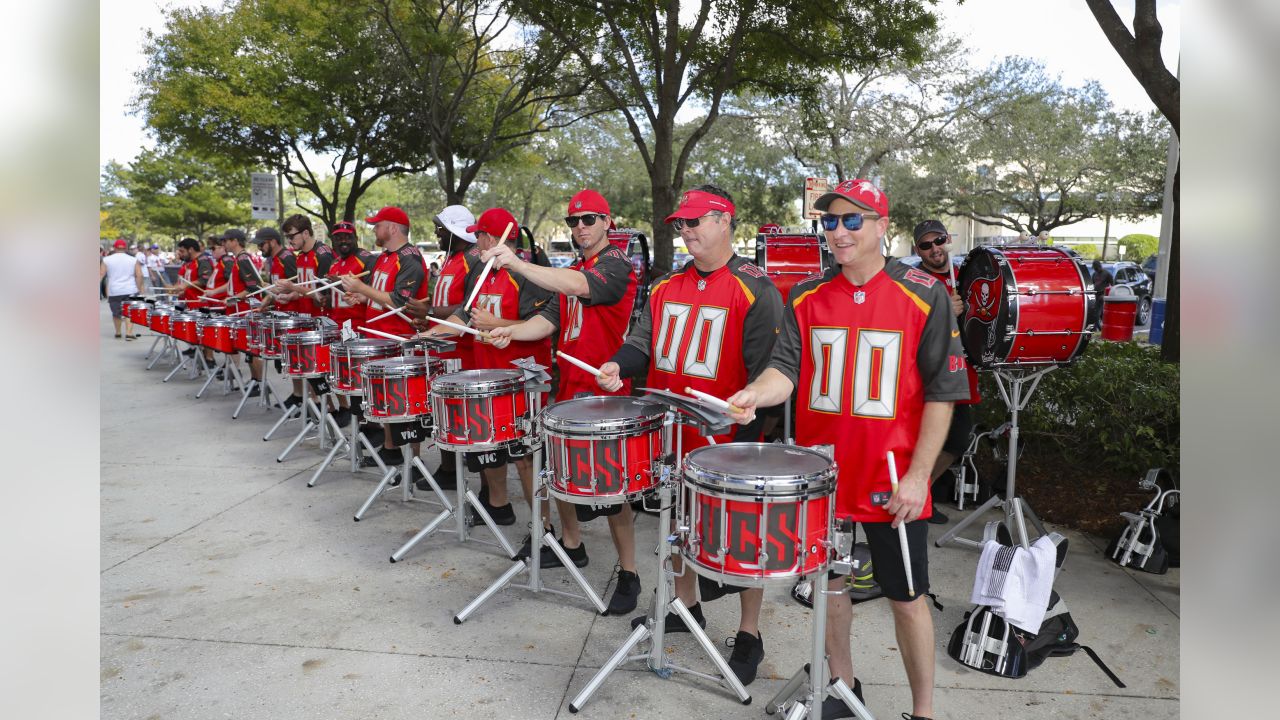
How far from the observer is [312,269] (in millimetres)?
9531

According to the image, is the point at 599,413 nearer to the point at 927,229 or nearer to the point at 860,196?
the point at 860,196

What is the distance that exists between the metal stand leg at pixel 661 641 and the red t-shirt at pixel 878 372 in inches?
30.8

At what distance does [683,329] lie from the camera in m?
3.83

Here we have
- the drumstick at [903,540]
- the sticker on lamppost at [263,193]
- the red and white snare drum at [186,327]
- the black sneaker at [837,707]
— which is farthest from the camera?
the sticker on lamppost at [263,193]

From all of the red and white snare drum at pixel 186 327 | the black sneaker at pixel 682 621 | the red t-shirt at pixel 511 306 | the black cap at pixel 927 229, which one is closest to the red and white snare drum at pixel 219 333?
the red and white snare drum at pixel 186 327

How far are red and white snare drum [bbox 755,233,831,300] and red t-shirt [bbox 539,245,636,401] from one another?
12.3 ft

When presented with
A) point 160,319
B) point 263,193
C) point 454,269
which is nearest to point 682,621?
point 454,269

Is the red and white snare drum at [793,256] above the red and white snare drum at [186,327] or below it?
above

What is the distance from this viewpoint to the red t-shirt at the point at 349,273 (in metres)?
8.01

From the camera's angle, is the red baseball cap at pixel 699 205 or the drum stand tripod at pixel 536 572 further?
the drum stand tripod at pixel 536 572

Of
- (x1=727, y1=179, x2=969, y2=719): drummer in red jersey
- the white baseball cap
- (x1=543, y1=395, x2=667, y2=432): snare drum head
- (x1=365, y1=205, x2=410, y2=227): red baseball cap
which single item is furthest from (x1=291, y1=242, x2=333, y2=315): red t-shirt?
(x1=727, y1=179, x2=969, y2=719): drummer in red jersey

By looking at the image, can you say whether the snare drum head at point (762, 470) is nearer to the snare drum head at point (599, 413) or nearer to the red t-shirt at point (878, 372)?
the red t-shirt at point (878, 372)

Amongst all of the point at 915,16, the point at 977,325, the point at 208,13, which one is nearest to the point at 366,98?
the point at 208,13

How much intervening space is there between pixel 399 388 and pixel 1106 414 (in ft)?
16.0
